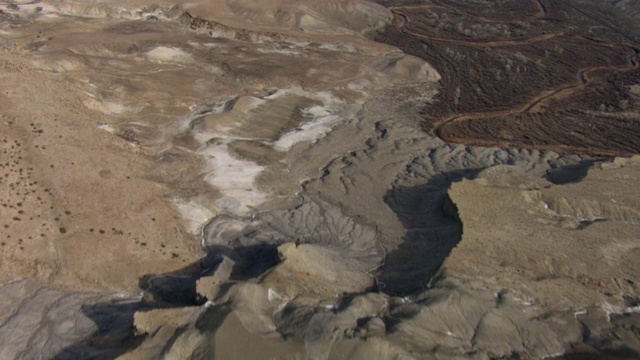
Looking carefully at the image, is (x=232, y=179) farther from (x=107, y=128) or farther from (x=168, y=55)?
(x=168, y=55)

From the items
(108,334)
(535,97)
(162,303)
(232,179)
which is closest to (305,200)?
(232,179)

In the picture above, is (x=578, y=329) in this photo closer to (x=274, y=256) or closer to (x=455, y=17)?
(x=274, y=256)

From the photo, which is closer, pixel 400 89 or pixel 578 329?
pixel 578 329

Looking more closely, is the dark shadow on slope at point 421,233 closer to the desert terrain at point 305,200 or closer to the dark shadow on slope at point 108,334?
the desert terrain at point 305,200

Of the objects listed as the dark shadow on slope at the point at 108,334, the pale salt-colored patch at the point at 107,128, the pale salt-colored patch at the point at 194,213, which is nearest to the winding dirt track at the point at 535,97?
the pale salt-colored patch at the point at 194,213

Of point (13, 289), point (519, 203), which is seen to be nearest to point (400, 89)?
point (519, 203)

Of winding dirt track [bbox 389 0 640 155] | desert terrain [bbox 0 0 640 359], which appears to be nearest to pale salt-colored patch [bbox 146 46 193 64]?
desert terrain [bbox 0 0 640 359]

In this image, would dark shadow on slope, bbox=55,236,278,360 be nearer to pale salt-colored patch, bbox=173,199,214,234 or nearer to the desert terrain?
the desert terrain
